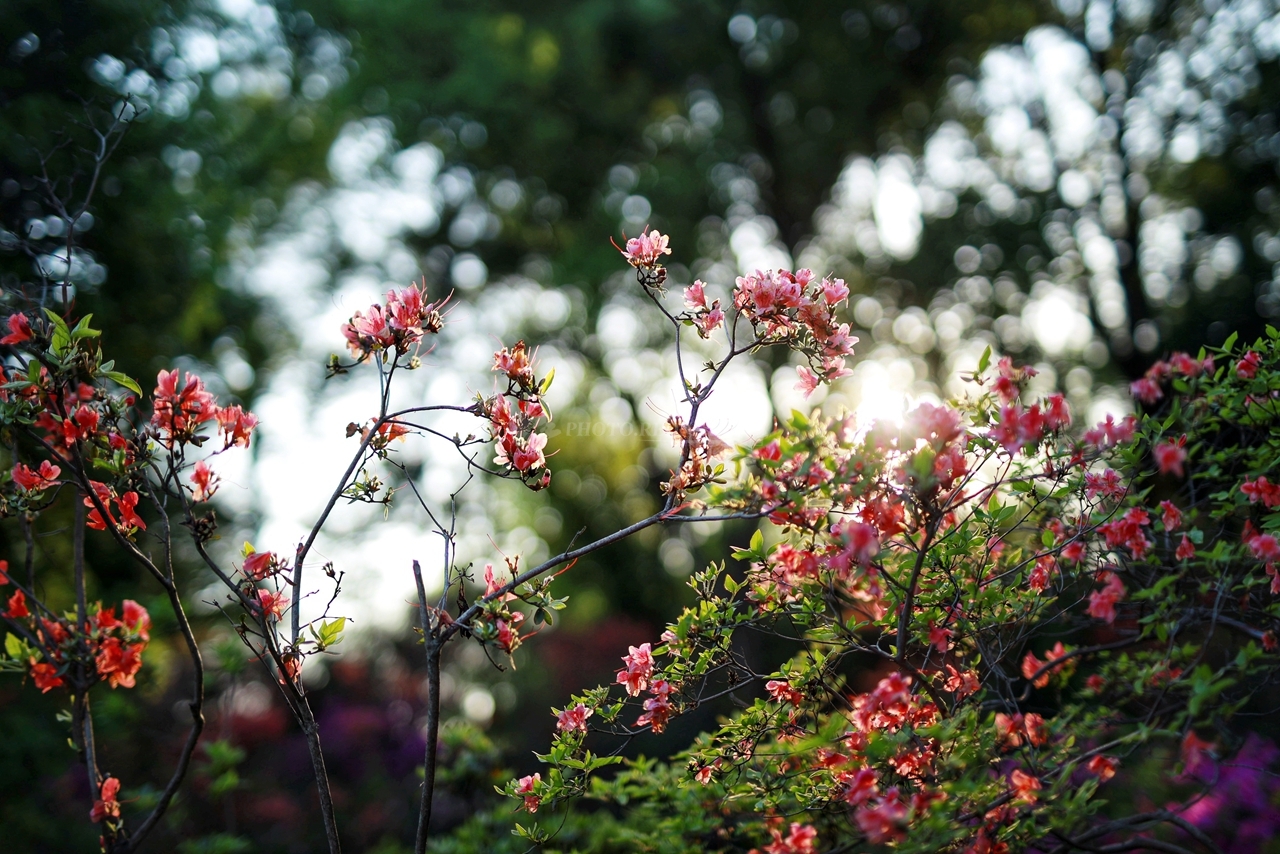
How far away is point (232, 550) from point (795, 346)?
26.5ft

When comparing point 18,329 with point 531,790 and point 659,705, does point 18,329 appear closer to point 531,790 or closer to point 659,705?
point 531,790

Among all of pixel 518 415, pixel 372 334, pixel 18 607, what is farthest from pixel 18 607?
pixel 518 415

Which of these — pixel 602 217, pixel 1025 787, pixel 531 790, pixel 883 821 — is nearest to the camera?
pixel 883 821

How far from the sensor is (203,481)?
2.41 meters

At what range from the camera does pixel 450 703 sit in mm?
8781

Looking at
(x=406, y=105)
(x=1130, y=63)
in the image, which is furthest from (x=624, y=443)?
(x=1130, y=63)

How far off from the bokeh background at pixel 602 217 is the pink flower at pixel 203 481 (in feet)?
13.9

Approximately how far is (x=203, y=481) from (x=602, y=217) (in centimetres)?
961

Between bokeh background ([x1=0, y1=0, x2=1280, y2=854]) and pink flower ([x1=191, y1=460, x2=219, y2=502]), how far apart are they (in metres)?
4.24

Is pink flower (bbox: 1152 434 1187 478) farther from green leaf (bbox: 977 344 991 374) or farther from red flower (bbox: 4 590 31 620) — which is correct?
red flower (bbox: 4 590 31 620)

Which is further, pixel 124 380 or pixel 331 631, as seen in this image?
pixel 331 631

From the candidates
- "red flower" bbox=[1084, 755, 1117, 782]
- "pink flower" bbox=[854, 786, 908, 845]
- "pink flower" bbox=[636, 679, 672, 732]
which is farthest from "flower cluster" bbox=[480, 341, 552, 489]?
"red flower" bbox=[1084, 755, 1117, 782]

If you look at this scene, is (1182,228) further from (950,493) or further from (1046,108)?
(950,493)

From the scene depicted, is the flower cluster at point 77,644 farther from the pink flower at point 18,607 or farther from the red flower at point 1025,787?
the red flower at point 1025,787
